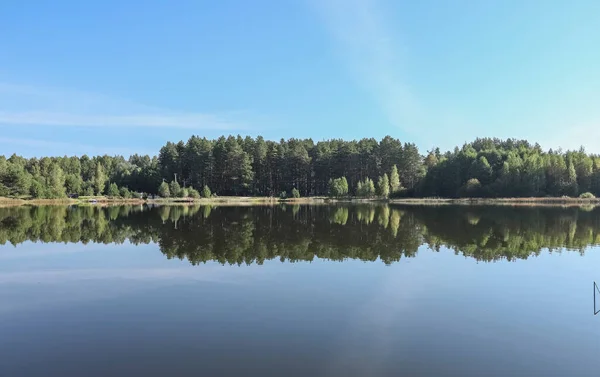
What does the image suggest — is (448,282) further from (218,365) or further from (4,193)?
(4,193)

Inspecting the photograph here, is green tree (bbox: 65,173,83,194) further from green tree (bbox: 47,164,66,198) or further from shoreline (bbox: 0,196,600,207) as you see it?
shoreline (bbox: 0,196,600,207)

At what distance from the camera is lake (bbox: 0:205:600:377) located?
7.64 meters

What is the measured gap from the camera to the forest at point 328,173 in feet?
317

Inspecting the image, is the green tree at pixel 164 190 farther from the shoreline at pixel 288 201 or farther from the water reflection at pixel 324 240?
the water reflection at pixel 324 240

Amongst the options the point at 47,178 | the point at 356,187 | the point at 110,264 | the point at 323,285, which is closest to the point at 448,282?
the point at 323,285

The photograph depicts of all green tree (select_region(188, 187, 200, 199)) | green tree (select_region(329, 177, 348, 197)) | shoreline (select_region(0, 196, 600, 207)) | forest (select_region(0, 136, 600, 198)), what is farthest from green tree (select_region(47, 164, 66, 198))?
green tree (select_region(329, 177, 348, 197))

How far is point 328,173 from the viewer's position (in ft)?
373

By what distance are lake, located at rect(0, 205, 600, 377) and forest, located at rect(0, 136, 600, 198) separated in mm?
82314

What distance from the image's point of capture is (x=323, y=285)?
44.4ft

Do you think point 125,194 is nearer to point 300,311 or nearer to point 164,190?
point 164,190

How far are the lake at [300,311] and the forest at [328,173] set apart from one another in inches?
3241

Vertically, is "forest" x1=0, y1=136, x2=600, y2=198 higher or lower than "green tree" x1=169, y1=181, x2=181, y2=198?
higher

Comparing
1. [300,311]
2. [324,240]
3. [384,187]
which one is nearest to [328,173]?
[384,187]

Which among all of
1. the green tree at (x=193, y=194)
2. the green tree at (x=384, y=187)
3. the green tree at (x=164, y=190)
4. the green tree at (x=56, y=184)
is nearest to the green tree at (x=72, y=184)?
the green tree at (x=56, y=184)
